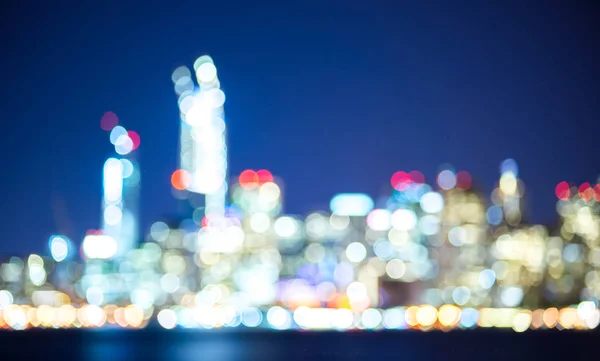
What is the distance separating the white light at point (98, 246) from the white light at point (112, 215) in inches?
44.9

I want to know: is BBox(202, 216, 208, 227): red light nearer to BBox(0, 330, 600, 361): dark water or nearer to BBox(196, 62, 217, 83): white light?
BBox(196, 62, 217, 83): white light

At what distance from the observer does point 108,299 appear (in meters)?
68.9

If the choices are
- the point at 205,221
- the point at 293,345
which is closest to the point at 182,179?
the point at 205,221

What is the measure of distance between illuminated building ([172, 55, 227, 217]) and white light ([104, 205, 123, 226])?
8221mm

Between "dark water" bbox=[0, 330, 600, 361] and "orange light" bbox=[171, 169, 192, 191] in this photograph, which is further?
Answer: "orange light" bbox=[171, 169, 192, 191]

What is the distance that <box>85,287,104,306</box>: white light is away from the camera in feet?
215

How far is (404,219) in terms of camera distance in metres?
86.4

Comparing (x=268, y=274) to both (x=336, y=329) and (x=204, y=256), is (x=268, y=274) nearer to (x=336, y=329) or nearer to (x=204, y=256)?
(x=204, y=256)

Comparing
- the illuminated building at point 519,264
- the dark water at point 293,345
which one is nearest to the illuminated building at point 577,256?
the illuminated building at point 519,264

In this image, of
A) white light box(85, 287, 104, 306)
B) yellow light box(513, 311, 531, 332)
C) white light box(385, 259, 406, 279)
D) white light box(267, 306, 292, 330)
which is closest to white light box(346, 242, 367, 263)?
white light box(385, 259, 406, 279)

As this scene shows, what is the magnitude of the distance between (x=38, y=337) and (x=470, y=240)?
44368 millimetres

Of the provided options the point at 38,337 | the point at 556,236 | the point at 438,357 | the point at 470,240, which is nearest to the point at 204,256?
Answer: the point at 470,240

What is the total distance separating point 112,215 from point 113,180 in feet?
8.54

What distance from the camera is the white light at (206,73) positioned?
2665 inches
